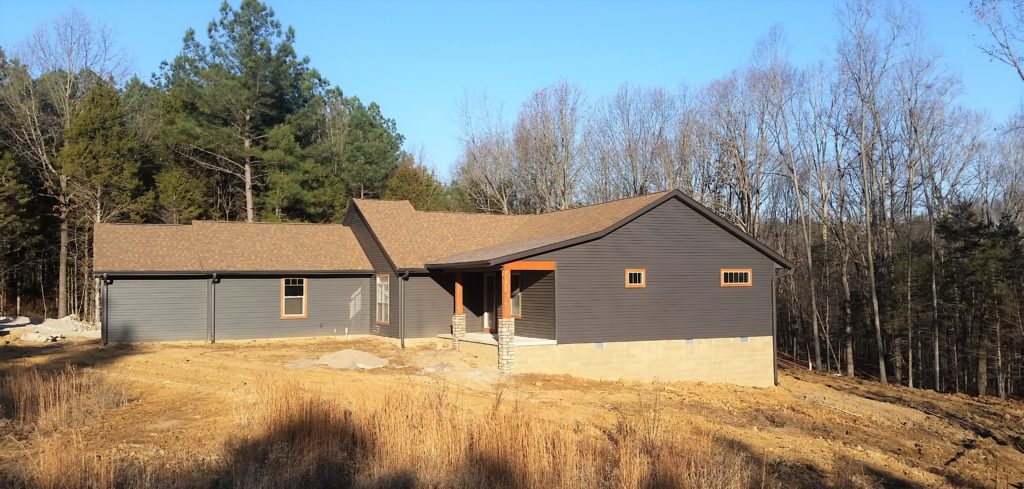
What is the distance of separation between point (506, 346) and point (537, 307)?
2249mm

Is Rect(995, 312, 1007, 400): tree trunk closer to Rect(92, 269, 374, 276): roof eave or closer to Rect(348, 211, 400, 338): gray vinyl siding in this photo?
Rect(348, 211, 400, 338): gray vinyl siding

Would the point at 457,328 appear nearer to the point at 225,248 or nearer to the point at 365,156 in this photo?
the point at 225,248

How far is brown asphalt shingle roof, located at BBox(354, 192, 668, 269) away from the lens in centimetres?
2056

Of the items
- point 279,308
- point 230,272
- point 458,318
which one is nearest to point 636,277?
point 458,318

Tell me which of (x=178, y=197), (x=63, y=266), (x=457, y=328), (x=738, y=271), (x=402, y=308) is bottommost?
(x=457, y=328)

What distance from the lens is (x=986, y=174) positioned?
33.4m

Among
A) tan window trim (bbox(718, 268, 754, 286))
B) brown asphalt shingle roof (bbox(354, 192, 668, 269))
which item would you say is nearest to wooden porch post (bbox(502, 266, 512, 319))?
brown asphalt shingle roof (bbox(354, 192, 668, 269))

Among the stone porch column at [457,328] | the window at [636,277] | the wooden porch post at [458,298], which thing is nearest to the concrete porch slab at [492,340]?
the stone porch column at [457,328]

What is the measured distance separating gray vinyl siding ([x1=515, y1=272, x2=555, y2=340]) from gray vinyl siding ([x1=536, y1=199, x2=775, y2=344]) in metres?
0.36

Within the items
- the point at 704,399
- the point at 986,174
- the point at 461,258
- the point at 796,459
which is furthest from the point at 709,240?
the point at 986,174

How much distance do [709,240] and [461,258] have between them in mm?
7029

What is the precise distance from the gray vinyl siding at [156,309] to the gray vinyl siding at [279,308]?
22.6 inches

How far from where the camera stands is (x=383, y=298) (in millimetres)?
22891

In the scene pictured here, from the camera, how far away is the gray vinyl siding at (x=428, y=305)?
21625 millimetres
